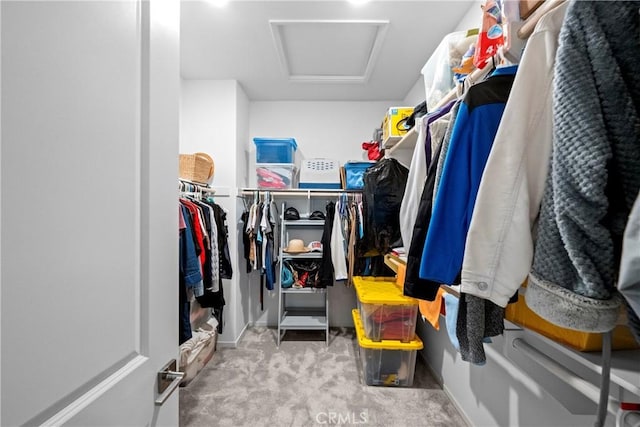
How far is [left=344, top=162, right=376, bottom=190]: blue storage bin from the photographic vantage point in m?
2.48

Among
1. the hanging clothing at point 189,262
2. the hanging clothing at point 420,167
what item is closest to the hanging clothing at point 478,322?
the hanging clothing at point 420,167

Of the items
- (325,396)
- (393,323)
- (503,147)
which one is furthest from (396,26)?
(325,396)

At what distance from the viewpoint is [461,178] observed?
68cm

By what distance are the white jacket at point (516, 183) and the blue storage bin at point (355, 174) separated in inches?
75.5

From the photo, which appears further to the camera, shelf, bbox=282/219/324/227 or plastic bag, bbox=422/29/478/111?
shelf, bbox=282/219/324/227

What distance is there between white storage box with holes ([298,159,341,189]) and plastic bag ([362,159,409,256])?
2.13 ft

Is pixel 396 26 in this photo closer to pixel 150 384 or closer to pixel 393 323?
pixel 393 323

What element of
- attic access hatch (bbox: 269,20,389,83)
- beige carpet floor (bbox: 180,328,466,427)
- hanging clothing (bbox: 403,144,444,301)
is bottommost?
beige carpet floor (bbox: 180,328,466,427)

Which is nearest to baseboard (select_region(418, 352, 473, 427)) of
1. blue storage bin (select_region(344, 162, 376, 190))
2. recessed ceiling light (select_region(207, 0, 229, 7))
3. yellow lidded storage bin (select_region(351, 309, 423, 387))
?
yellow lidded storage bin (select_region(351, 309, 423, 387))

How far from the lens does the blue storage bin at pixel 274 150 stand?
253 cm

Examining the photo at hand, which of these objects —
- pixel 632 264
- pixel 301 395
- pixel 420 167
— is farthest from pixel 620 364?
pixel 301 395

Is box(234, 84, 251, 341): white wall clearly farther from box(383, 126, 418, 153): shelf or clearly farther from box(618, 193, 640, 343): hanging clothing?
box(618, 193, 640, 343): hanging clothing

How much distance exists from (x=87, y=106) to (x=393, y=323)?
1.92 metres

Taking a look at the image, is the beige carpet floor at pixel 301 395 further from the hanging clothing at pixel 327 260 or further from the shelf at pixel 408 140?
the shelf at pixel 408 140
